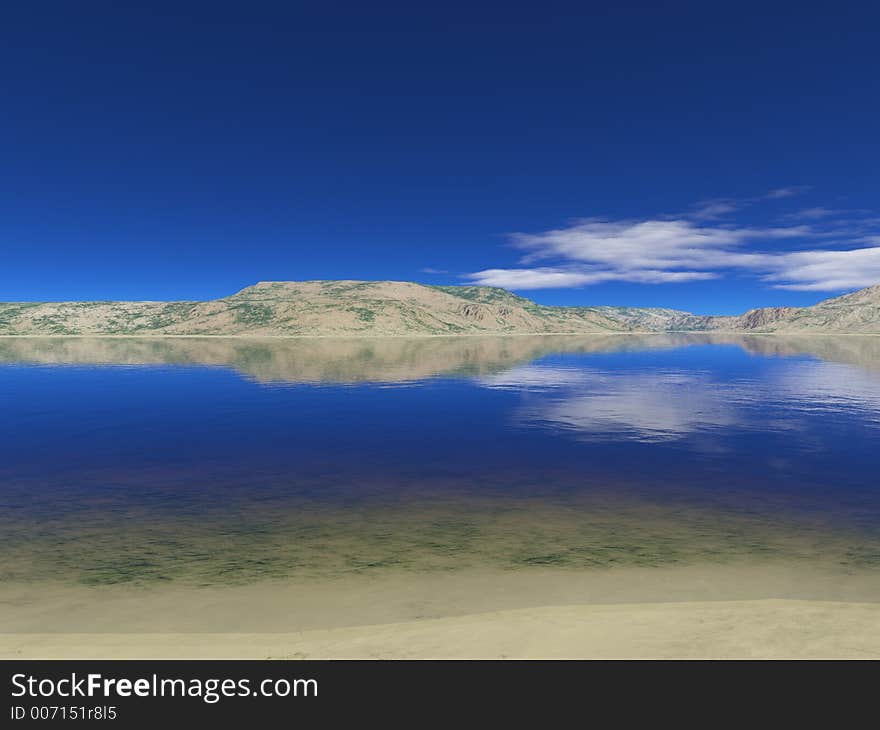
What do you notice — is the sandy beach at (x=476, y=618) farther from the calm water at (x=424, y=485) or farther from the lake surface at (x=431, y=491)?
the calm water at (x=424, y=485)

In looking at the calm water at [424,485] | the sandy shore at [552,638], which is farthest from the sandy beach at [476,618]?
the calm water at [424,485]

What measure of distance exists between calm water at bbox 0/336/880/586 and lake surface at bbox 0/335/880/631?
105 mm

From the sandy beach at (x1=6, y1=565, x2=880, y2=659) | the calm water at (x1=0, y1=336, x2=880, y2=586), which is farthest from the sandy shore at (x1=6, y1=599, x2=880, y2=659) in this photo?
the calm water at (x1=0, y1=336, x2=880, y2=586)

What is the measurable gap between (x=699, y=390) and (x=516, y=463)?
1496 inches

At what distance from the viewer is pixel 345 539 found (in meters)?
15.7

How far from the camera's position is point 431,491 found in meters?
20.9

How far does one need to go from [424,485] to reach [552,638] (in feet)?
42.5

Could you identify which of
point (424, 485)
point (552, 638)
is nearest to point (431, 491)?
point (424, 485)

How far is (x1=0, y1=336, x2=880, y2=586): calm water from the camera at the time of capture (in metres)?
14.4

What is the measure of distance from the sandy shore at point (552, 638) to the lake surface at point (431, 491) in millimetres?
2088

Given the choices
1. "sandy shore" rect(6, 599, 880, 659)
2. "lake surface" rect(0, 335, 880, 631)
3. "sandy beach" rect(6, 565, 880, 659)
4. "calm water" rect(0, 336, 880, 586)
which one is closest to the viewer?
"sandy shore" rect(6, 599, 880, 659)

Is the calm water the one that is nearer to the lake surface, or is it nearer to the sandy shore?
the lake surface
